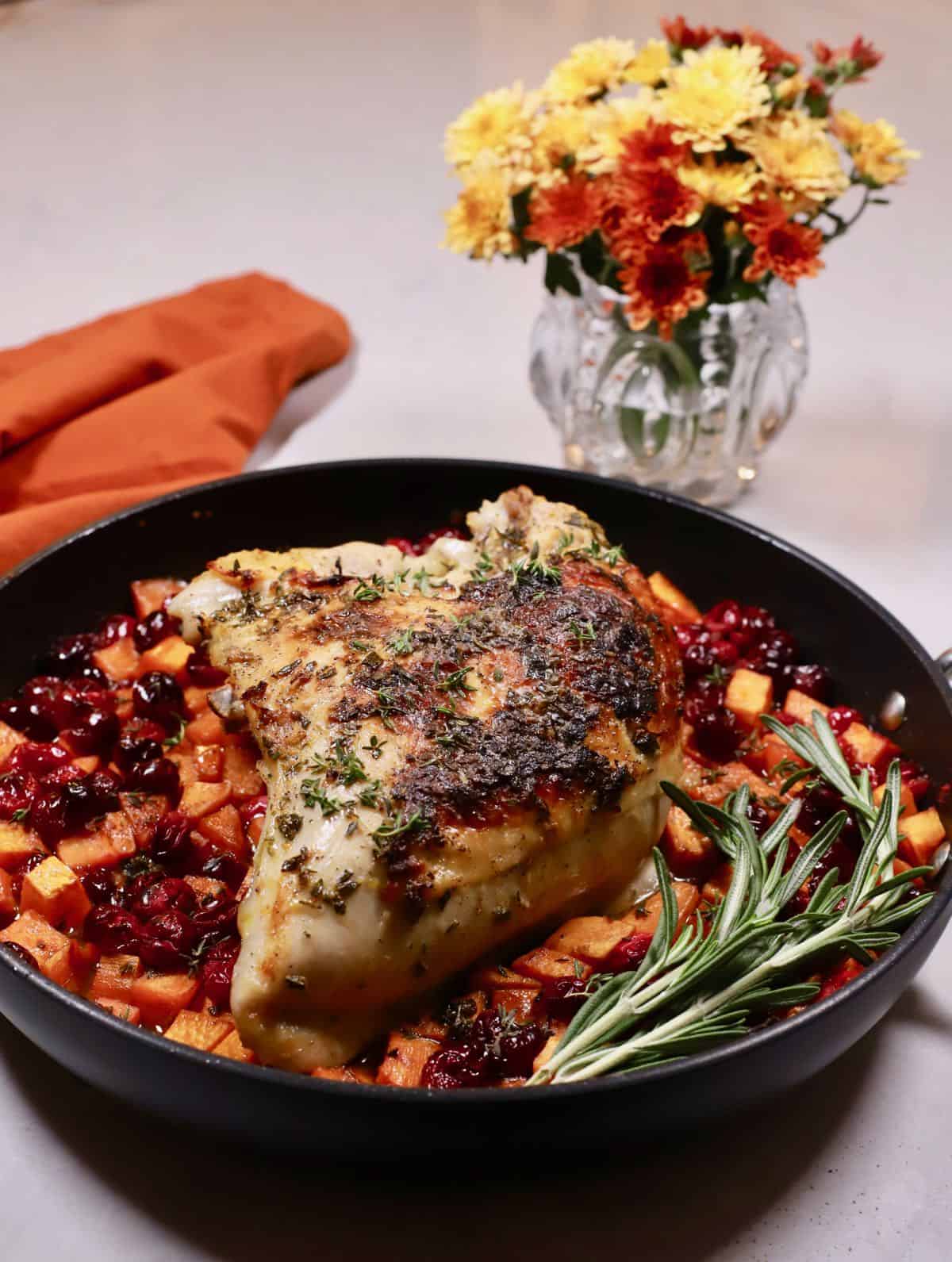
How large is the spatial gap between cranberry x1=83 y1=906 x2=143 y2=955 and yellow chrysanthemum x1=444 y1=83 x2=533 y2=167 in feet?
7.89

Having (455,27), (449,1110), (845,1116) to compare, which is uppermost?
(455,27)

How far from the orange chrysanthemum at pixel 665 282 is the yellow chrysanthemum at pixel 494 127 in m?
0.52

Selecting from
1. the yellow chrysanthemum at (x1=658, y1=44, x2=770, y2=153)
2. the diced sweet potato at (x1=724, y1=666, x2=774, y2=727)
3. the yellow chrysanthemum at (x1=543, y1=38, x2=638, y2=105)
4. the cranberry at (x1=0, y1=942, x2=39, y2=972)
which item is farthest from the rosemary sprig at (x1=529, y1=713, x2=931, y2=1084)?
the yellow chrysanthemum at (x1=543, y1=38, x2=638, y2=105)

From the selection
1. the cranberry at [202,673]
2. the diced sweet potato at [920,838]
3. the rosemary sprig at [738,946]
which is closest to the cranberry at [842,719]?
the diced sweet potato at [920,838]

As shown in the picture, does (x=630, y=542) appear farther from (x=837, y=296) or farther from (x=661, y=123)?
(x=837, y=296)

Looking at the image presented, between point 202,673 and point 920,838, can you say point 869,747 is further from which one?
point 202,673

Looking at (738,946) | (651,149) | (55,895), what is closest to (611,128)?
(651,149)

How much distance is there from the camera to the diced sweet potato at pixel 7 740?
3084 mm

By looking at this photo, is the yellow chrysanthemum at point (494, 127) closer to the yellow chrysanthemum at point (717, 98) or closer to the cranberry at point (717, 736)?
the yellow chrysanthemum at point (717, 98)

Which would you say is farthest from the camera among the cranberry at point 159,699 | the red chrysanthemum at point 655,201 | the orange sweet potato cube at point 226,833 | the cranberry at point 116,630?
the red chrysanthemum at point 655,201

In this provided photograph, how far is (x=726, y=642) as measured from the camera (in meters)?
3.45

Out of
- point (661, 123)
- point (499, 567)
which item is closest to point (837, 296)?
point (661, 123)

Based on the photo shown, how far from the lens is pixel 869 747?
3.14m

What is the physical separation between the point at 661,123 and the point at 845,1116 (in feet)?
8.30
